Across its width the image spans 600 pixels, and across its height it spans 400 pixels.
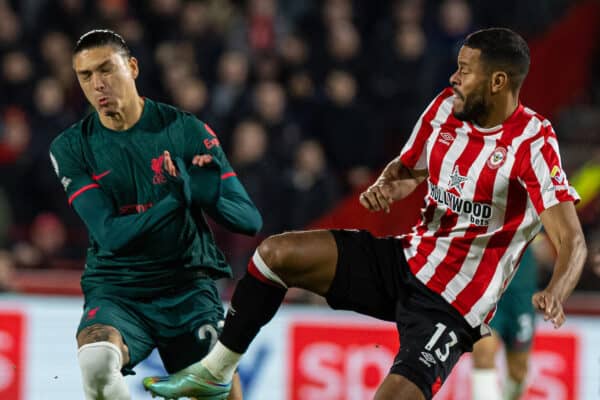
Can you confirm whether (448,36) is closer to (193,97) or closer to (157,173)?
(193,97)

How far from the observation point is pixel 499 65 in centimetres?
453

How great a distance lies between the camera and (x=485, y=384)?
695cm

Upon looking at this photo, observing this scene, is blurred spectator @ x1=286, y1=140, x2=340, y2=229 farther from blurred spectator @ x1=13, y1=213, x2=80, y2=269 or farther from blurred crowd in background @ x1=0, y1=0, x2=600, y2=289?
blurred spectator @ x1=13, y1=213, x2=80, y2=269

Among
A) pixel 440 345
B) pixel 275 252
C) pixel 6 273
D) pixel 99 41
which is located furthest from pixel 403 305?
pixel 6 273

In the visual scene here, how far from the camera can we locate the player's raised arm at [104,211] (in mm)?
4746

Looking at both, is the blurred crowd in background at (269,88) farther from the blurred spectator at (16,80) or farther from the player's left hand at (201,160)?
the player's left hand at (201,160)

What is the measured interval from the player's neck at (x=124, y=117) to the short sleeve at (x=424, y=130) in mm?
1167

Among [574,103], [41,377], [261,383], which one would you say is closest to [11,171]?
[41,377]

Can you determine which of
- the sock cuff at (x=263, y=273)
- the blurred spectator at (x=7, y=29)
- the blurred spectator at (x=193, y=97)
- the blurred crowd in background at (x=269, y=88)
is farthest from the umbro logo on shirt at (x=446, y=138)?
the blurred spectator at (x=7, y=29)

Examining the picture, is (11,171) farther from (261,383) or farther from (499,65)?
(499,65)

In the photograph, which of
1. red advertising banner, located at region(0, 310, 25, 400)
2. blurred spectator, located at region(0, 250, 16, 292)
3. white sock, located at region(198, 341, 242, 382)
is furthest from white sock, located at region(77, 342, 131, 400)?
blurred spectator, located at region(0, 250, 16, 292)

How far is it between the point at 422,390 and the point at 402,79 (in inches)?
216

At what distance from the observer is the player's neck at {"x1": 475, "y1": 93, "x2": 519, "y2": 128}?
4621 mm

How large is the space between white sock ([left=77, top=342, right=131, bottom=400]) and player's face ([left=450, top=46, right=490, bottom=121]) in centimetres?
167
